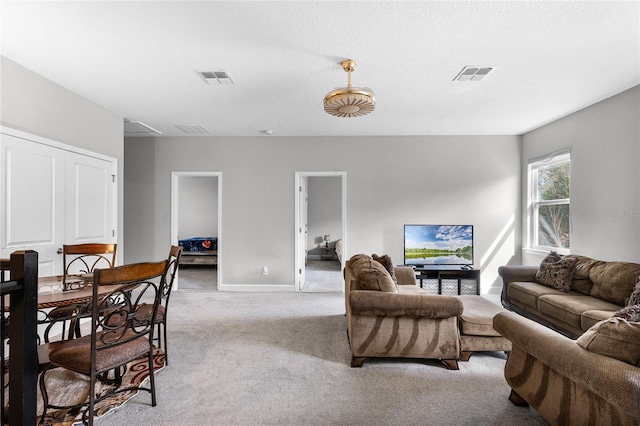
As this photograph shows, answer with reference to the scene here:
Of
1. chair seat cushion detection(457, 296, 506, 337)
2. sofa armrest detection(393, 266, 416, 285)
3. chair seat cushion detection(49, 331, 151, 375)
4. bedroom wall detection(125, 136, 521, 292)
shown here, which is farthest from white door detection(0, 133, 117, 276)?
chair seat cushion detection(457, 296, 506, 337)

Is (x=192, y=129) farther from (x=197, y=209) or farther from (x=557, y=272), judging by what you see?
(x=557, y=272)

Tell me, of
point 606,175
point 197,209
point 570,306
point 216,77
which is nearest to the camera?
point 570,306

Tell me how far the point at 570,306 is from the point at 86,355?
12.8 feet

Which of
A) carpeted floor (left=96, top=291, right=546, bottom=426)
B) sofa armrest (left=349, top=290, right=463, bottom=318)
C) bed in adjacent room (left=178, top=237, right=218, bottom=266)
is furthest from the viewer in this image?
bed in adjacent room (left=178, top=237, right=218, bottom=266)

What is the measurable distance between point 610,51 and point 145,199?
6.26 meters

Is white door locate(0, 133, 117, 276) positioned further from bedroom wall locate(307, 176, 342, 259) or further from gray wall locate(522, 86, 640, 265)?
gray wall locate(522, 86, 640, 265)

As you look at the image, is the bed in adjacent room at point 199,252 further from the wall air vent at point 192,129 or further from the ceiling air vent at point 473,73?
the ceiling air vent at point 473,73

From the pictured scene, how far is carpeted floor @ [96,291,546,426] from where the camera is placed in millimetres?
1998

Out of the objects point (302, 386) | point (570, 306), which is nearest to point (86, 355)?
point (302, 386)

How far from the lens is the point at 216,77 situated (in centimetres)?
310

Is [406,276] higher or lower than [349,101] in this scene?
lower

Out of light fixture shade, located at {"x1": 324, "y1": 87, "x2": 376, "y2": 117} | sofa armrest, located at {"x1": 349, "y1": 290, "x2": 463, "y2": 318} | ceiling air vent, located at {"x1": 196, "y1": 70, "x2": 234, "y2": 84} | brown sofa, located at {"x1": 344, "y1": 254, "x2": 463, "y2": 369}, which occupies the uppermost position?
ceiling air vent, located at {"x1": 196, "y1": 70, "x2": 234, "y2": 84}

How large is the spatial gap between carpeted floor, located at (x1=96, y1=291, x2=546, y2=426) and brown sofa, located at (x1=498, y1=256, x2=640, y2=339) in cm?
79

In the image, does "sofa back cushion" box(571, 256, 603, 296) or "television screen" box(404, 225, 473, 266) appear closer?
"sofa back cushion" box(571, 256, 603, 296)
